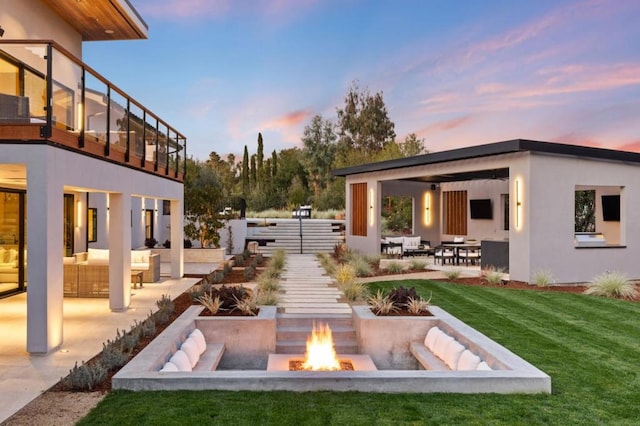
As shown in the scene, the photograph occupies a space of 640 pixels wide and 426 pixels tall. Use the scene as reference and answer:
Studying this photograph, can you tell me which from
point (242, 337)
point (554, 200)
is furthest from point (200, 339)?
point (554, 200)

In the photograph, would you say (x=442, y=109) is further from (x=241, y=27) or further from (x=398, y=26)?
(x=241, y=27)

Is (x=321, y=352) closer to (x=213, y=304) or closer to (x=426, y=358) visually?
(x=426, y=358)

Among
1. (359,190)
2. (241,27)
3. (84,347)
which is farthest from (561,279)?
(241,27)

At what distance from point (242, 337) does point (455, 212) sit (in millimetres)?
16316

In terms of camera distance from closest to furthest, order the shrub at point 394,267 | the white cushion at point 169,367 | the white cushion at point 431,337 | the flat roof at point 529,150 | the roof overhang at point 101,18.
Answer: the white cushion at point 169,367 < the white cushion at point 431,337 < the roof overhang at point 101,18 < the flat roof at point 529,150 < the shrub at point 394,267

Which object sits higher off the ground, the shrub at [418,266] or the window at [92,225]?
the window at [92,225]

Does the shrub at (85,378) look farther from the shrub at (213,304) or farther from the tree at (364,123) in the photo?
the tree at (364,123)

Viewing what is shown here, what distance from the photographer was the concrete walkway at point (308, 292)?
9594 millimetres

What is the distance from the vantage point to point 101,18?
41.0 feet

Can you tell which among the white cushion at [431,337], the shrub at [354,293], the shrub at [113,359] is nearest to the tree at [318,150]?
the shrub at [354,293]

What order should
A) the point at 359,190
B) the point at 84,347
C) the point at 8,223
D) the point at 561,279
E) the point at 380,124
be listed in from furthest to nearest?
the point at 380,124
the point at 359,190
the point at 561,279
the point at 8,223
the point at 84,347

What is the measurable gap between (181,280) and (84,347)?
6.96 m

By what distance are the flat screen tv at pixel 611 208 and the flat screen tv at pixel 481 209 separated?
162 inches

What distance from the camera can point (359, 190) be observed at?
20500 millimetres
